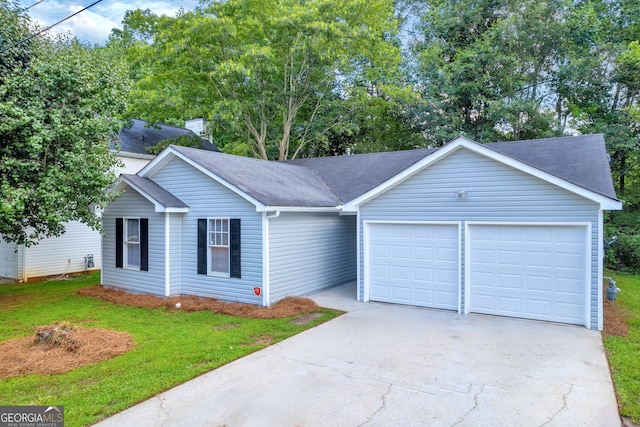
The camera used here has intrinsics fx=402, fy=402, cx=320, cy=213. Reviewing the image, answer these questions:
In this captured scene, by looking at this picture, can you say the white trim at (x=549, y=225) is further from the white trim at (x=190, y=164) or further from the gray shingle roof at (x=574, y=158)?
the white trim at (x=190, y=164)

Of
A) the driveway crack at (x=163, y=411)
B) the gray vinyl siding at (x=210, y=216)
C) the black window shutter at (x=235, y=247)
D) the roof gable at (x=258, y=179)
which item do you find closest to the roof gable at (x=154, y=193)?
the gray vinyl siding at (x=210, y=216)

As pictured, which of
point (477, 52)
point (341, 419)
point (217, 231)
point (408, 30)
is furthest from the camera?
point (408, 30)

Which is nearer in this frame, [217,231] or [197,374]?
[197,374]

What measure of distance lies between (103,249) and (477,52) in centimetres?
1758

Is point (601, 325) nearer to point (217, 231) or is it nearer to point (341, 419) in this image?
point (341, 419)

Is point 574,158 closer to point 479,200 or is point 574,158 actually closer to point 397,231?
point 479,200

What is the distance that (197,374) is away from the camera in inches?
214

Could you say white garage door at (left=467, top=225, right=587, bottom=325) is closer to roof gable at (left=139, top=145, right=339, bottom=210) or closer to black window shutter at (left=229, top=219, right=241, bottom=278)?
roof gable at (left=139, top=145, right=339, bottom=210)

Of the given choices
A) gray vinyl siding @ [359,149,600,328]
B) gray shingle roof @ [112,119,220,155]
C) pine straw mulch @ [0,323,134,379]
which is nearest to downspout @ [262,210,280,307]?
gray vinyl siding @ [359,149,600,328]

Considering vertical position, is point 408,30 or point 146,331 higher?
point 408,30

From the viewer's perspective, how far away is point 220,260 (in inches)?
389

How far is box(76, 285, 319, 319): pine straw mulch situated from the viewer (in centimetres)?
868

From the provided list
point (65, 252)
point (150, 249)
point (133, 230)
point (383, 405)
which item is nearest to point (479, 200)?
point (383, 405)

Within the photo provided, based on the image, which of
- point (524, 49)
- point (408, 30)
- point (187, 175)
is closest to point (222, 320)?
point (187, 175)
